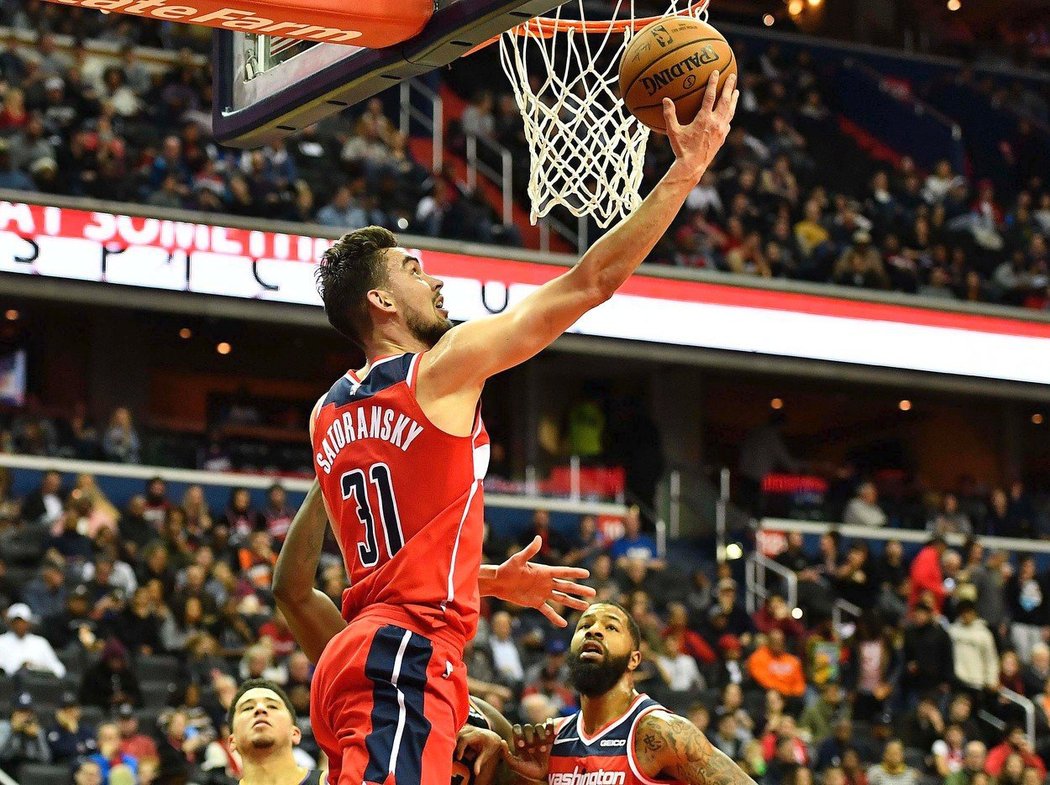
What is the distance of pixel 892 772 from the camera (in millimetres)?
12680

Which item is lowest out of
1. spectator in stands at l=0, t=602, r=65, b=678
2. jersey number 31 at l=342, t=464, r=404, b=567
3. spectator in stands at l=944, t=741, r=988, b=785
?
spectator in stands at l=944, t=741, r=988, b=785

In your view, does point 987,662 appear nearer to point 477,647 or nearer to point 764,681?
point 764,681

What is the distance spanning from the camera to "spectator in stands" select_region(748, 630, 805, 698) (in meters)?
13.8

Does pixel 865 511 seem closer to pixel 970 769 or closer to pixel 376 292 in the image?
pixel 970 769

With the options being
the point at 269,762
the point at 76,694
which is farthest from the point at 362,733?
the point at 76,694

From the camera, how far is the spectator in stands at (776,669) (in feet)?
45.2

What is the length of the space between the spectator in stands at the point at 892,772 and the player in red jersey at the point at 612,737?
25.4 ft

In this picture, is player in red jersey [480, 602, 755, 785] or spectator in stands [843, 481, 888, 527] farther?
spectator in stands [843, 481, 888, 527]

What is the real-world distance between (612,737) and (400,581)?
1.51 metres

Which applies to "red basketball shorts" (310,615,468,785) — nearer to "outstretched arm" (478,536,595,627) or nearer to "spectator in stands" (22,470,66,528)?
"outstretched arm" (478,536,595,627)

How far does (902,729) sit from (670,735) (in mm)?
9367

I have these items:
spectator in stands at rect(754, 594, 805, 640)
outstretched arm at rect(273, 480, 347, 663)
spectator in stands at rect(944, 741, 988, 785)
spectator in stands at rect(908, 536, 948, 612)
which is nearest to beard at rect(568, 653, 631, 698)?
outstretched arm at rect(273, 480, 347, 663)

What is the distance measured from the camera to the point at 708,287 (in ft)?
56.0

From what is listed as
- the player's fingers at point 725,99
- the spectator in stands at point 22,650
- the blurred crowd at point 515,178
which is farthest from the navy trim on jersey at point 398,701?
the blurred crowd at point 515,178
